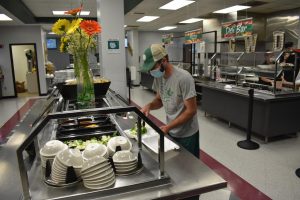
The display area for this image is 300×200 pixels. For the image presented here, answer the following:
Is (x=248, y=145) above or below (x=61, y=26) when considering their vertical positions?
below

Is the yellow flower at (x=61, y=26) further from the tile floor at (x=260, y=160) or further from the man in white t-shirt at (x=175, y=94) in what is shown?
the tile floor at (x=260, y=160)

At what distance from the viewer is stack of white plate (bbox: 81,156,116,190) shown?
1.05 meters

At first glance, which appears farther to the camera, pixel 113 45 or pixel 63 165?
pixel 113 45

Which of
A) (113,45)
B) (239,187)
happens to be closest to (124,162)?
(239,187)

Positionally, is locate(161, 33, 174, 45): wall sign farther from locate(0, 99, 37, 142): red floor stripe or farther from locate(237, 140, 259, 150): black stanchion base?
locate(237, 140, 259, 150): black stanchion base

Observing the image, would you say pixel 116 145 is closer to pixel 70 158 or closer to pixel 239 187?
pixel 70 158

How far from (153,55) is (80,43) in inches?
25.6

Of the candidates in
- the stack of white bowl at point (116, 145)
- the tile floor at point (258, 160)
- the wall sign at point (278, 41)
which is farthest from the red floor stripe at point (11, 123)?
the wall sign at point (278, 41)

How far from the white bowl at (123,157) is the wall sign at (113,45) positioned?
4217 mm

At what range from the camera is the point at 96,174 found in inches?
41.4

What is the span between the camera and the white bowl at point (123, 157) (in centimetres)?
117

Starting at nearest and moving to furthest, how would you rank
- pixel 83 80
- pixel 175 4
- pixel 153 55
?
pixel 153 55, pixel 83 80, pixel 175 4

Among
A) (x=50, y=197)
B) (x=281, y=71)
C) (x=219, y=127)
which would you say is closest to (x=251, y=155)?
(x=219, y=127)

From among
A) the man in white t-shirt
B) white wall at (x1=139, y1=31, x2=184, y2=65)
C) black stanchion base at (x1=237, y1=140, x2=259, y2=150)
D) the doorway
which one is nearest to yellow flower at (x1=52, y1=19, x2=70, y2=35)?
the man in white t-shirt
